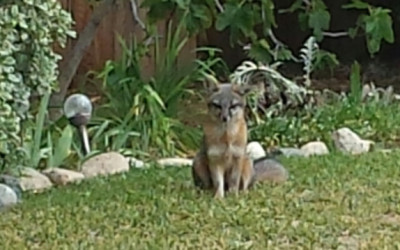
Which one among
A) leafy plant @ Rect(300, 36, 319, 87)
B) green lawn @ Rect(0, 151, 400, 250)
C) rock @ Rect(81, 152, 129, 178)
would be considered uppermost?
leafy plant @ Rect(300, 36, 319, 87)

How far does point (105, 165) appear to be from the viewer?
679 cm

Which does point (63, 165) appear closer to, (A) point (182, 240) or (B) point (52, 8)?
(B) point (52, 8)

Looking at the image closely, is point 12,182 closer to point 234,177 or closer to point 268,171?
point 234,177

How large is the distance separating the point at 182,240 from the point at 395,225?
1.01 meters

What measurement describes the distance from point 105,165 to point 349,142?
66.0 inches

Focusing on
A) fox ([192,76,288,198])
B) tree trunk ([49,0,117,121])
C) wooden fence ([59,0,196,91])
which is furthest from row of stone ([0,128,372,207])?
wooden fence ([59,0,196,91])

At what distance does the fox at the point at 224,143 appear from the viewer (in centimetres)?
550

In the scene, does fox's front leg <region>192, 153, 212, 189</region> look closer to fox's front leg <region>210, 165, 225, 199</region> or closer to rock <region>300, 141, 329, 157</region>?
fox's front leg <region>210, 165, 225, 199</region>

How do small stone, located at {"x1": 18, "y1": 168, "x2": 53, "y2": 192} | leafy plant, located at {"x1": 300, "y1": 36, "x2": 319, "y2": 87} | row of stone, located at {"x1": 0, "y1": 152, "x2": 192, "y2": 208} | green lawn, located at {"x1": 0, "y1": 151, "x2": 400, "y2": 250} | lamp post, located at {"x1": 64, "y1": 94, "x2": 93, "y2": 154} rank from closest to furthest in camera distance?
green lawn, located at {"x1": 0, "y1": 151, "x2": 400, "y2": 250} < row of stone, located at {"x1": 0, "y1": 152, "x2": 192, "y2": 208} < small stone, located at {"x1": 18, "y1": 168, "x2": 53, "y2": 192} < lamp post, located at {"x1": 64, "y1": 94, "x2": 93, "y2": 154} < leafy plant, located at {"x1": 300, "y1": 36, "x2": 319, "y2": 87}

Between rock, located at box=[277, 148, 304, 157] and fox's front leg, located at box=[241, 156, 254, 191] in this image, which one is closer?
fox's front leg, located at box=[241, 156, 254, 191]

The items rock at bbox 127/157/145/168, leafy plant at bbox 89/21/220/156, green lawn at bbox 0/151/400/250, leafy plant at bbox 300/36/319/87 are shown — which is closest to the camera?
green lawn at bbox 0/151/400/250

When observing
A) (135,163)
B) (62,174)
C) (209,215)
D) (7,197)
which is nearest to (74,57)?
(135,163)

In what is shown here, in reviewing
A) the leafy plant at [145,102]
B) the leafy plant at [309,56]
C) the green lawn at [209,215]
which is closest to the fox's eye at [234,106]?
the green lawn at [209,215]

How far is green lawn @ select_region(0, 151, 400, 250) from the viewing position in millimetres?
4863
